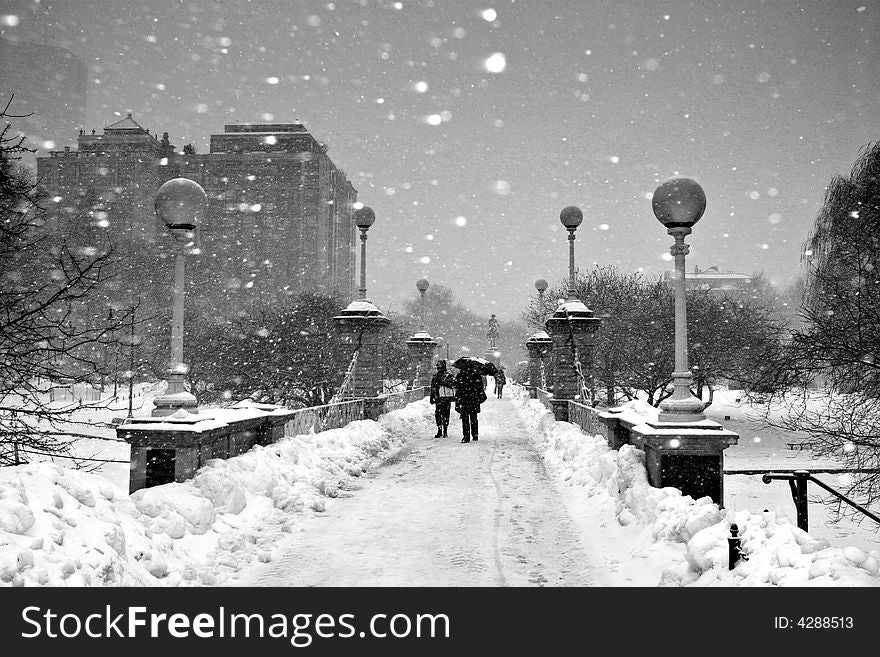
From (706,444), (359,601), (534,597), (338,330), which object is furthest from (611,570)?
(338,330)

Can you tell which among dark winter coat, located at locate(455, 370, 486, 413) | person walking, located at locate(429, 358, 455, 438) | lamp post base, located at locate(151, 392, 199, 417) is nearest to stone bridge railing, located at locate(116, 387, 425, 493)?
lamp post base, located at locate(151, 392, 199, 417)

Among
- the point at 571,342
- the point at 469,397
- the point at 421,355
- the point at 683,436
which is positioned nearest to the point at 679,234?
the point at 683,436

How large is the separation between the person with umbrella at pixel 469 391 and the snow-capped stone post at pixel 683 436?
23.4ft

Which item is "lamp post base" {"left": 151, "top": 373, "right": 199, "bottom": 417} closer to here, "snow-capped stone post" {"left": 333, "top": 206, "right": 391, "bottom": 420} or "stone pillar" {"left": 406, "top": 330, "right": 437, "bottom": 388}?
"snow-capped stone post" {"left": 333, "top": 206, "right": 391, "bottom": 420}

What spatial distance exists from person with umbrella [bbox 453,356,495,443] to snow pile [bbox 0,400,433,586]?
597 cm

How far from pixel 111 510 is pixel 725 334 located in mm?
26832

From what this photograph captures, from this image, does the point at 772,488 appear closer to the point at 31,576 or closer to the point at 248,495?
the point at 248,495

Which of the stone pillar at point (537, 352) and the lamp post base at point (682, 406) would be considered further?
the stone pillar at point (537, 352)

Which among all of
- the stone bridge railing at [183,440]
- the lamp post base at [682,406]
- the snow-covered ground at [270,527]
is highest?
the lamp post base at [682,406]

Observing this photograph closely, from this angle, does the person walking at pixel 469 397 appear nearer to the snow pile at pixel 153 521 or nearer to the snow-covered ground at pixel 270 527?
the snow-covered ground at pixel 270 527

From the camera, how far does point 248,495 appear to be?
271 inches

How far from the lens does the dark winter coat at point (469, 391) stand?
46.1 ft

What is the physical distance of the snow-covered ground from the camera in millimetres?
3822

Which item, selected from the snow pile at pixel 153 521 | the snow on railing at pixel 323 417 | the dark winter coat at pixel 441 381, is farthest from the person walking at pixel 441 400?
the snow pile at pixel 153 521
